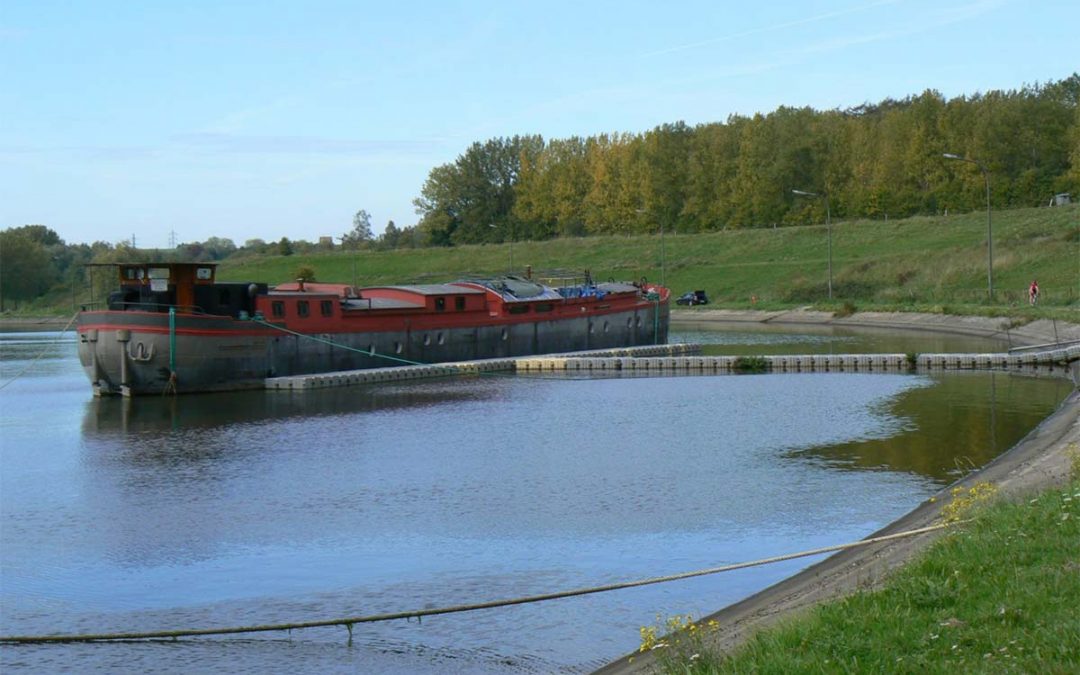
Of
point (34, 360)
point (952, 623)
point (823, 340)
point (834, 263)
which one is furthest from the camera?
point (834, 263)

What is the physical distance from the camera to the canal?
13.9 meters

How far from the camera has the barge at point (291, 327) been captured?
133 ft

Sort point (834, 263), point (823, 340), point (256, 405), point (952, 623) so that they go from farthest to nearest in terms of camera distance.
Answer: point (834, 263)
point (823, 340)
point (256, 405)
point (952, 623)

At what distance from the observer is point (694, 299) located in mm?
95125

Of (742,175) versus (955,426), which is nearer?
(955,426)

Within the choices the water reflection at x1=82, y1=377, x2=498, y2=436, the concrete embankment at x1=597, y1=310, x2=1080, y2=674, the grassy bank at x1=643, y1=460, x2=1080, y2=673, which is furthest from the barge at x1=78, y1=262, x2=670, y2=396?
the grassy bank at x1=643, y1=460, x2=1080, y2=673

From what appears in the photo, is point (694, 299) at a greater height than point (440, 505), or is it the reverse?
point (694, 299)

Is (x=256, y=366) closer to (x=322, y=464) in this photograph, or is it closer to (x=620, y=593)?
(x=322, y=464)

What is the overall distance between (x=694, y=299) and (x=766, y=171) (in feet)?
98.8

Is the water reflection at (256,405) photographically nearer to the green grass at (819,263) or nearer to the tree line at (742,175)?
the green grass at (819,263)

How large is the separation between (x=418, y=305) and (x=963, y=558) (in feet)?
127

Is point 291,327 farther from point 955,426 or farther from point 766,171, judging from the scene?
point 766,171

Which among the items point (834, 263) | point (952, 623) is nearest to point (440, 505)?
point (952, 623)

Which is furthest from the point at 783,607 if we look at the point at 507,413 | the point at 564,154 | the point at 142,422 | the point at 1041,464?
the point at 564,154
